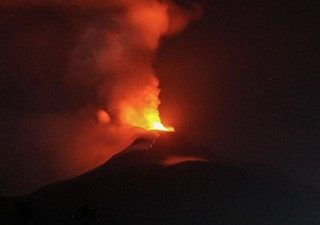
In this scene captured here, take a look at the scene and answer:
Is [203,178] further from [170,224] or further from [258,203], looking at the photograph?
[170,224]

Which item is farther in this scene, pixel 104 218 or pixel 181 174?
pixel 181 174

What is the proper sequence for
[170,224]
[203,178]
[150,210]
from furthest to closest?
[203,178] → [150,210] → [170,224]

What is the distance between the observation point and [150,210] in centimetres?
16538

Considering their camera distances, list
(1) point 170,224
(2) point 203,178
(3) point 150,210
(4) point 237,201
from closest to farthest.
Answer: (1) point 170,224
(3) point 150,210
(4) point 237,201
(2) point 203,178

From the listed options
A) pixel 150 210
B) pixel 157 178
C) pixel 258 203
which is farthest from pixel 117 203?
pixel 258 203

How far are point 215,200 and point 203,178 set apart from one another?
69.4 feet

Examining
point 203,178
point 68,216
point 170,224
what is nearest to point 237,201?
point 203,178

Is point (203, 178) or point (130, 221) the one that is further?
point (203, 178)

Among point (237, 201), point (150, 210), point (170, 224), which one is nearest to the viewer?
point (170, 224)

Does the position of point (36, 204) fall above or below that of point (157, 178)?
below

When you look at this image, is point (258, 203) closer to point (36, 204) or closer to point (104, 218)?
point (104, 218)

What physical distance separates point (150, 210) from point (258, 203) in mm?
34062

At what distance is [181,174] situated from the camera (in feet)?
651

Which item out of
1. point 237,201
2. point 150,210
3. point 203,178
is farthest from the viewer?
point 203,178
